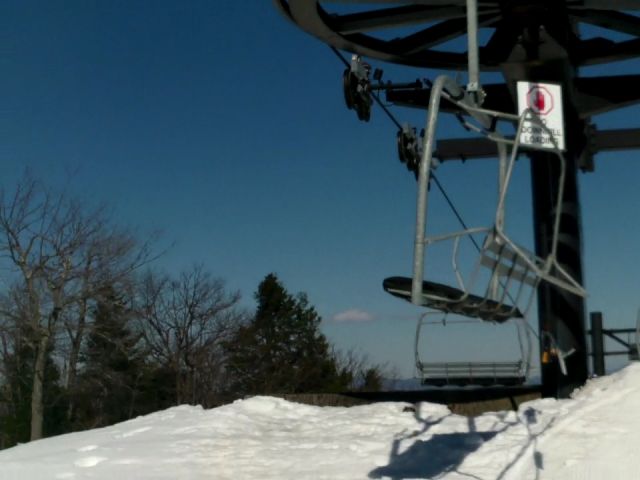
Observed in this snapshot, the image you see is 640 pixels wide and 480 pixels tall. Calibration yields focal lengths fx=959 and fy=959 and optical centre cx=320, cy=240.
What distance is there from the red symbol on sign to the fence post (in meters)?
12.5

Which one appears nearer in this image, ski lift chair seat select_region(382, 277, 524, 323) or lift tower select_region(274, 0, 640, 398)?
ski lift chair seat select_region(382, 277, 524, 323)

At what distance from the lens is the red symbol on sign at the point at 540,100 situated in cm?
605

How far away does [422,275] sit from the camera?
4977 millimetres

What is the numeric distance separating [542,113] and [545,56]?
10566 mm

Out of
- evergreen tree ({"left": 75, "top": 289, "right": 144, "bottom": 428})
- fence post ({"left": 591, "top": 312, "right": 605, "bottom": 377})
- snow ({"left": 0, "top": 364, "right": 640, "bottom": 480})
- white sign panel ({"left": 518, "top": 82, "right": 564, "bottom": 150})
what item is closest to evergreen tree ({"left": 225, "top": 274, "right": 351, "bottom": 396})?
evergreen tree ({"left": 75, "top": 289, "right": 144, "bottom": 428})

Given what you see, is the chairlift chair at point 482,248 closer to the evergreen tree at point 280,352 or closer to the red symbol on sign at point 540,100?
the red symbol on sign at point 540,100

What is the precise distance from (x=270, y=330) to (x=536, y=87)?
158 ft

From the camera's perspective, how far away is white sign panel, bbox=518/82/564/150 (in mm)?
5621

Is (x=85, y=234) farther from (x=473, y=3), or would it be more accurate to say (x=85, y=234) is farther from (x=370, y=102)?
(x=473, y=3)

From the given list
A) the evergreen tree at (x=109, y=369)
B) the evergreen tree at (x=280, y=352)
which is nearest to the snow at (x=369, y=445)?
the evergreen tree at (x=109, y=369)

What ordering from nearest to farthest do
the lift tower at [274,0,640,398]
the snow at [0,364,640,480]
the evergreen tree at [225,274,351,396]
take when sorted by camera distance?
→ the snow at [0,364,640,480], the lift tower at [274,0,640,398], the evergreen tree at [225,274,351,396]

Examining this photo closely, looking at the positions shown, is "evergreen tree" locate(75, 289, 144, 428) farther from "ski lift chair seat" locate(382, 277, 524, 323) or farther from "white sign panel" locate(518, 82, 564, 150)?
"ski lift chair seat" locate(382, 277, 524, 323)

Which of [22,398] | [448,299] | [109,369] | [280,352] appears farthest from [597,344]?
[280,352]

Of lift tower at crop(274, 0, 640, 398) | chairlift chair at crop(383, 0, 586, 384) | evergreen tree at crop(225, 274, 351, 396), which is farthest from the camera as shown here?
evergreen tree at crop(225, 274, 351, 396)
